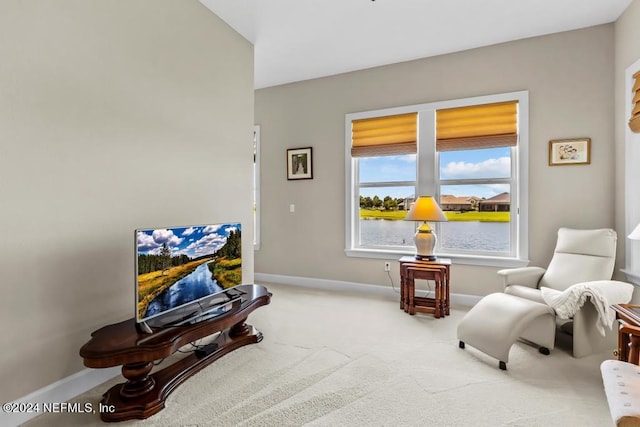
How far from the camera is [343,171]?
425 centimetres

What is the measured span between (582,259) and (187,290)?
3260mm

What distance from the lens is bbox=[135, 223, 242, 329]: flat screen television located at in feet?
6.05

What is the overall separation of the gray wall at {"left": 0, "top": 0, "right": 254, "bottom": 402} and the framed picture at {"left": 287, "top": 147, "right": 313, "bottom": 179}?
175 centimetres

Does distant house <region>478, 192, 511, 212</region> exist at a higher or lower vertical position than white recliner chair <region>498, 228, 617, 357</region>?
higher

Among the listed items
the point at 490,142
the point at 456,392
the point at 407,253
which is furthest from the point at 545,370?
the point at 490,142

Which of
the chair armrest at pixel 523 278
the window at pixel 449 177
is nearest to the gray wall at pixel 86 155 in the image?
the window at pixel 449 177

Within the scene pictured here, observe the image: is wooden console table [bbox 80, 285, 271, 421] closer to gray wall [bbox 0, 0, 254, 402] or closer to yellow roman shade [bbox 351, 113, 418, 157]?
gray wall [bbox 0, 0, 254, 402]

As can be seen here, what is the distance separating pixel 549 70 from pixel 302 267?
3638 millimetres

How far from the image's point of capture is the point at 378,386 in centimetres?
199

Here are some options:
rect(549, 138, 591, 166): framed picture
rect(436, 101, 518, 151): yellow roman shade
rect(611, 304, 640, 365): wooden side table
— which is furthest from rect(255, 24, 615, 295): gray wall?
rect(611, 304, 640, 365): wooden side table

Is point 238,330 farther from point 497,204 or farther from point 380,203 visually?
point 497,204

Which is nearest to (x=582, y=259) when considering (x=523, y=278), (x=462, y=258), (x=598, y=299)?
(x=523, y=278)

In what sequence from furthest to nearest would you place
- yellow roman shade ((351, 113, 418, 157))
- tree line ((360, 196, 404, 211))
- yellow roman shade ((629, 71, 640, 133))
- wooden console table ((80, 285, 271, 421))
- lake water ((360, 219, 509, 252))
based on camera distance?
tree line ((360, 196, 404, 211))
yellow roman shade ((351, 113, 418, 157))
lake water ((360, 219, 509, 252))
yellow roman shade ((629, 71, 640, 133))
wooden console table ((80, 285, 271, 421))

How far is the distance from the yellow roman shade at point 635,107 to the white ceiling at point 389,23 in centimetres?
73
